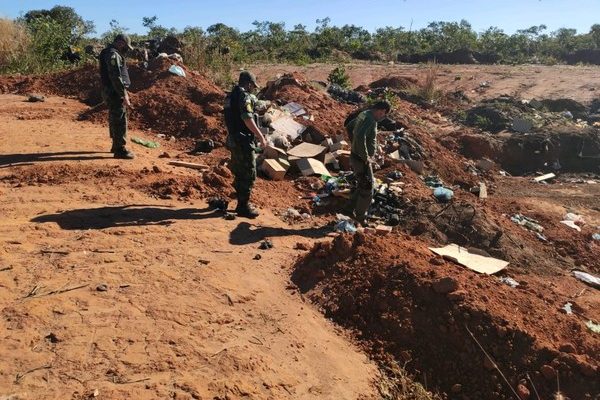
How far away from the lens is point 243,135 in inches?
231

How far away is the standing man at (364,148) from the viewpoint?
5.89m

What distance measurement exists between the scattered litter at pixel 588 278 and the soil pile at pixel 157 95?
581cm

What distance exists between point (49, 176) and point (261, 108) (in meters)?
3.76

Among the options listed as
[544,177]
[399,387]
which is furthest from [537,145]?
[399,387]

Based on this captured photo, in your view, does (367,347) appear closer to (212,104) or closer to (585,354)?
(585,354)

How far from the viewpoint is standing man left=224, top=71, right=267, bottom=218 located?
5.72 metres

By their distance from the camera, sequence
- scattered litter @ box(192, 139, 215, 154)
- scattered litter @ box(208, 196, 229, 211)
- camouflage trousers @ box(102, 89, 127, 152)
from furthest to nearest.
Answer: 1. scattered litter @ box(192, 139, 215, 154)
2. camouflage trousers @ box(102, 89, 127, 152)
3. scattered litter @ box(208, 196, 229, 211)

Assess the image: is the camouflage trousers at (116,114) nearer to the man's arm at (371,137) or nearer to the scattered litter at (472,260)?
the man's arm at (371,137)

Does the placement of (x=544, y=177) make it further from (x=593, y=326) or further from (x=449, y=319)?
(x=449, y=319)

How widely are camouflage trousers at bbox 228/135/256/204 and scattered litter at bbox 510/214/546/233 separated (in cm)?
393

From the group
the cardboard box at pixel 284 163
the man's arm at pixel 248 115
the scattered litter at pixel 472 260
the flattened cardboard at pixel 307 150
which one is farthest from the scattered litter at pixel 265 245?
the flattened cardboard at pixel 307 150

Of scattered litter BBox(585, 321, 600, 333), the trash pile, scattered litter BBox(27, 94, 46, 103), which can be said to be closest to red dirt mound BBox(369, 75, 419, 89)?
the trash pile

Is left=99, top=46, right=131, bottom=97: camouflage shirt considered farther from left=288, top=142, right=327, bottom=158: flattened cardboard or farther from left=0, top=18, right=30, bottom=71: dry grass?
left=0, top=18, right=30, bottom=71: dry grass

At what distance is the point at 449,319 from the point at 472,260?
145 cm
